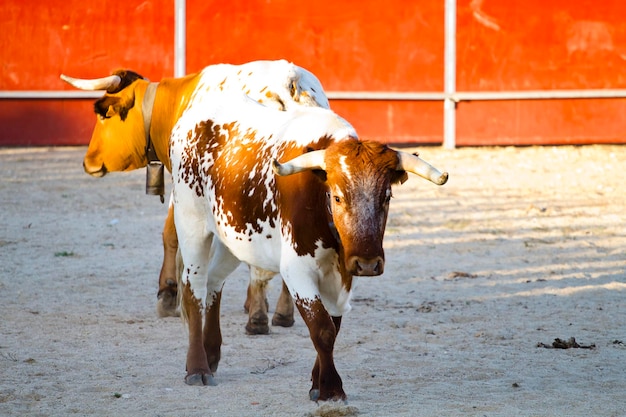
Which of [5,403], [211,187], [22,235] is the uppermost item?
[211,187]

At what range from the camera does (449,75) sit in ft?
50.9

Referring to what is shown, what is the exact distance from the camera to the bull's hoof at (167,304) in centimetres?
777

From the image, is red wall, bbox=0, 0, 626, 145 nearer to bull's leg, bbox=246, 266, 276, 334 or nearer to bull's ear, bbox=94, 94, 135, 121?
bull's ear, bbox=94, 94, 135, 121

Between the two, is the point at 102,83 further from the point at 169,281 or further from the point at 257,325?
the point at 257,325

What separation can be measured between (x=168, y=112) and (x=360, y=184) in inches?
117

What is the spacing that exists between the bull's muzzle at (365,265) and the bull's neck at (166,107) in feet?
9.68

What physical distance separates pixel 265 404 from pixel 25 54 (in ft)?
35.4

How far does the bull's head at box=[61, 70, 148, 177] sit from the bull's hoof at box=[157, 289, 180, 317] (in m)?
1.03

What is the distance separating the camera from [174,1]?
→ 50.3ft

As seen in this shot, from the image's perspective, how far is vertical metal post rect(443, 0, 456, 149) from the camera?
15.5 metres

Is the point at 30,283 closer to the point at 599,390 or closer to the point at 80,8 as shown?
the point at 599,390

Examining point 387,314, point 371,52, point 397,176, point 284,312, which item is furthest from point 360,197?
point 371,52

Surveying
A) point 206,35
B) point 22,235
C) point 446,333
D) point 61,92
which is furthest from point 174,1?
point 446,333

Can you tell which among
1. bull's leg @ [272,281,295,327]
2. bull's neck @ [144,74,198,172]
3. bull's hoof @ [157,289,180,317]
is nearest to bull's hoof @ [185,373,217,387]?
bull's leg @ [272,281,295,327]
